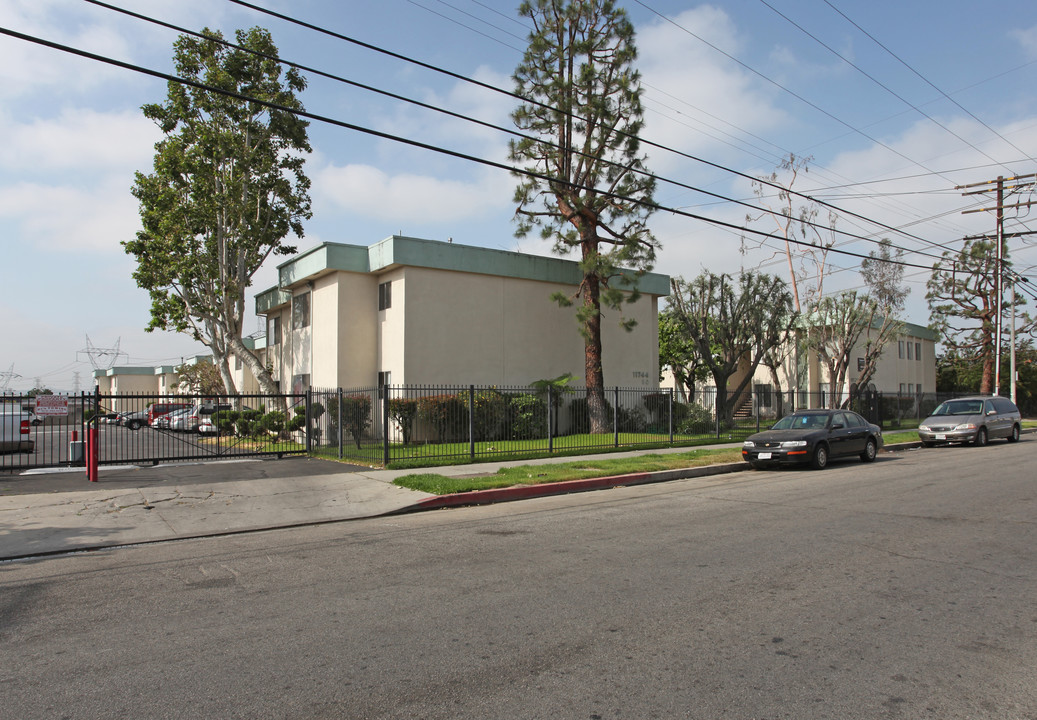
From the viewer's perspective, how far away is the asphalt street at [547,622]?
384 centimetres

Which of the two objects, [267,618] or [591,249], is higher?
[591,249]

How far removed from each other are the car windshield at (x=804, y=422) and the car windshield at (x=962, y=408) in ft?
32.0

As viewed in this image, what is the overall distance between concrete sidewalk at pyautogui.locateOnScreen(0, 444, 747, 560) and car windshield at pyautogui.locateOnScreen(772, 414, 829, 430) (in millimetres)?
2403

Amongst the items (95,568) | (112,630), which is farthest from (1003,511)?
(95,568)

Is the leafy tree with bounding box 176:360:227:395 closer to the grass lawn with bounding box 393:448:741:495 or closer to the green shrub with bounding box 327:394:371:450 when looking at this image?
the green shrub with bounding box 327:394:371:450

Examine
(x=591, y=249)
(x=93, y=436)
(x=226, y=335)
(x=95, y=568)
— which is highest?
(x=591, y=249)

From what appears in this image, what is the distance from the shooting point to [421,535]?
8.73 m

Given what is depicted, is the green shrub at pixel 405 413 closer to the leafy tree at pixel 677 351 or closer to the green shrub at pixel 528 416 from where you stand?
the green shrub at pixel 528 416

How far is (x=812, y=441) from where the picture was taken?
15.8 meters

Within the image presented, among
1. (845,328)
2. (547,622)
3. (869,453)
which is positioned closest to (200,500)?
(547,622)

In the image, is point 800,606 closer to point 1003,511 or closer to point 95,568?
point 1003,511

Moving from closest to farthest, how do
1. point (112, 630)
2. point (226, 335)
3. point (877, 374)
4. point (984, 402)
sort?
1. point (112, 630)
2. point (984, 402)
3. point (226, 335)
4. point (877, 374)

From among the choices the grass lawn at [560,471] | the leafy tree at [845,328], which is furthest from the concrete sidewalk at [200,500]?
the leafy tree at [845,328]

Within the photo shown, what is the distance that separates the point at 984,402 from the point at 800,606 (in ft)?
74.1
